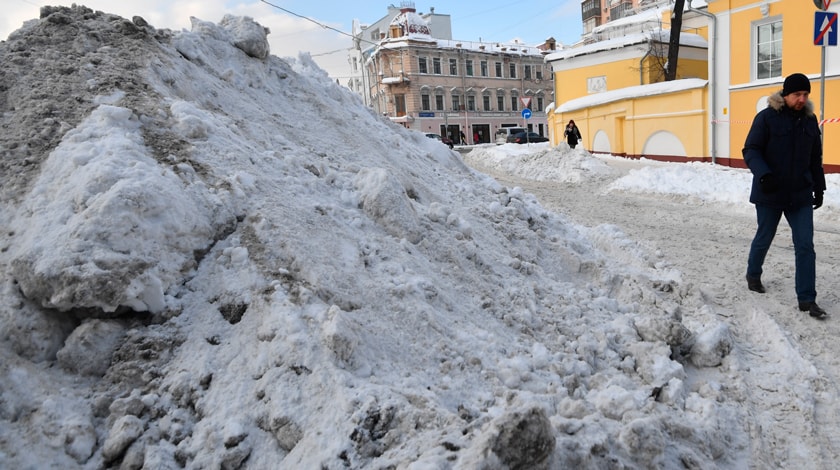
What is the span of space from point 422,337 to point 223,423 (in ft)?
3.57

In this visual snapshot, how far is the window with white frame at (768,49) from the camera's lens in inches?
532

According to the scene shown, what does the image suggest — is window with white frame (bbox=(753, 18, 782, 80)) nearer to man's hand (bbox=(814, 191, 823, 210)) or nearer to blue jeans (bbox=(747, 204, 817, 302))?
man's hand (bbox=(814, 191, 823, 210))

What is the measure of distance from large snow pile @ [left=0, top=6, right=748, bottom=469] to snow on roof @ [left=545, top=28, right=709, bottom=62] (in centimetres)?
1958

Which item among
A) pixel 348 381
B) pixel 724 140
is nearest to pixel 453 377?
pixel 348 381

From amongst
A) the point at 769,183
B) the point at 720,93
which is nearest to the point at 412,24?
the point at 720,93

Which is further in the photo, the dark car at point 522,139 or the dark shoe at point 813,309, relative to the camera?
the dark car at point 522,139

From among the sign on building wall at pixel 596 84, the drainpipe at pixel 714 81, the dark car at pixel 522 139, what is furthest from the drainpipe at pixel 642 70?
the dark car at pixel 522 139

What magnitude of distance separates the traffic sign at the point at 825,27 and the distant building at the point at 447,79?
38.7 metres

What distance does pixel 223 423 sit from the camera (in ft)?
7.54

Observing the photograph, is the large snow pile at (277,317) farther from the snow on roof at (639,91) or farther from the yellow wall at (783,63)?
the snow on roof at (639,91)

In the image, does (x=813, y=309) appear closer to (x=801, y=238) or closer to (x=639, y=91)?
(x=801, y=238)

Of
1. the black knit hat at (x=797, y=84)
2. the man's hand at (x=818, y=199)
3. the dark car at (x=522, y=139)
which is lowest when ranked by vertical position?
the man's hand at (x=818, y=199)

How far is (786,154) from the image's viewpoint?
168 inches

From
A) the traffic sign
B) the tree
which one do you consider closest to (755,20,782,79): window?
the traffic sign
